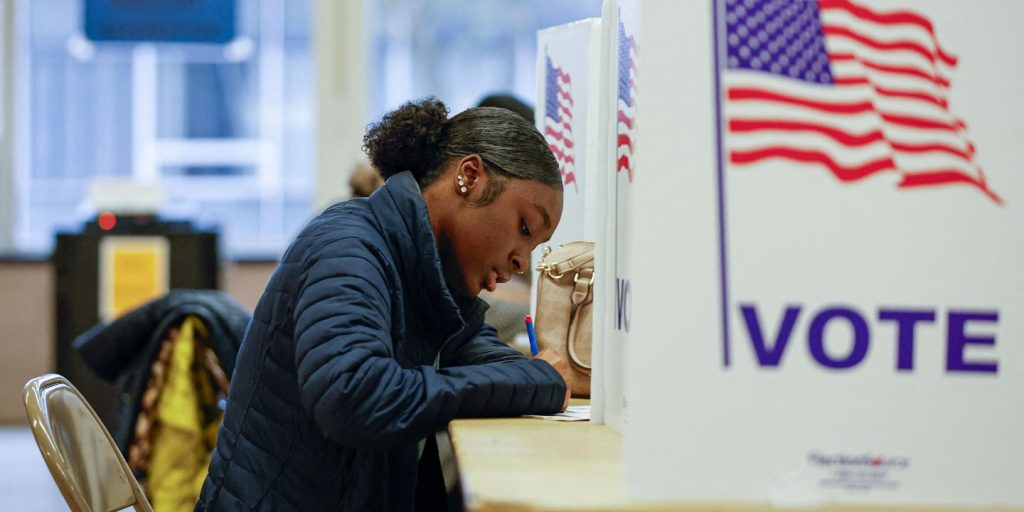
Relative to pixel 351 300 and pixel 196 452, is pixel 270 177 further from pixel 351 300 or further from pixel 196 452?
pixel 351 300

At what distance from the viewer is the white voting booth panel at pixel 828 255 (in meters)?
0.95

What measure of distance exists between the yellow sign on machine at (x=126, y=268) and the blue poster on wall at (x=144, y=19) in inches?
49.8

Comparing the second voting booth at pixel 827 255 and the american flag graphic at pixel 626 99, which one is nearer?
the second voting booth at pixel 827 255

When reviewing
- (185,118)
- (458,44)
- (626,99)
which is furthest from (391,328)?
(185,118)

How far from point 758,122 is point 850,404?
0.25 m

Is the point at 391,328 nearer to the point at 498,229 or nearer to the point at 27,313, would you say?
the point at 498,229

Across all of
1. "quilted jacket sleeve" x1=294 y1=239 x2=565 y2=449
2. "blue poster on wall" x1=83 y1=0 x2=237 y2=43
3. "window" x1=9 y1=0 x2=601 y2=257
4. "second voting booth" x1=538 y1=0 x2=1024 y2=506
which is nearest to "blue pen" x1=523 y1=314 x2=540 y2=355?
"quilted jacket sleeve" x1=294 y1=239 x2=565 y2=449

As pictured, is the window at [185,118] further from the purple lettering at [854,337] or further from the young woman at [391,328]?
the purple lettering at [854,337]

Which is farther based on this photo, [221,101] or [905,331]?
[221,101]

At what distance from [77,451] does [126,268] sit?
13.0 feet

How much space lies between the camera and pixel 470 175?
1680mm

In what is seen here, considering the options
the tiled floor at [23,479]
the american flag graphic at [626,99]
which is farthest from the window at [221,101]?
the american flag graphic at [626,99]

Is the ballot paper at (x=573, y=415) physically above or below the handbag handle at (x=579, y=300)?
below

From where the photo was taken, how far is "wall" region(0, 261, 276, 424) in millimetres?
5984
